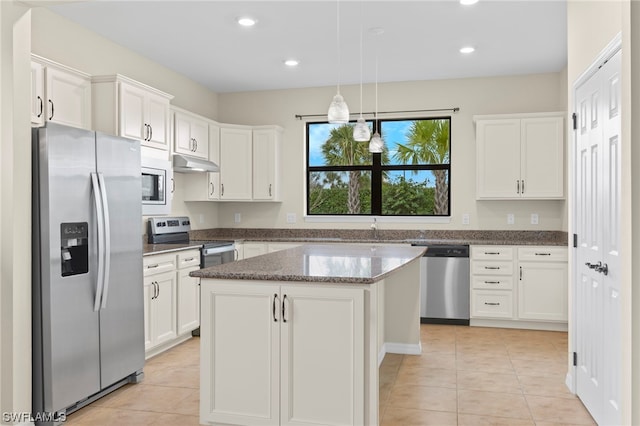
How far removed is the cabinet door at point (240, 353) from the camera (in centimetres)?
271

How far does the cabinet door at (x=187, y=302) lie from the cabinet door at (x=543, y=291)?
10.5 ft

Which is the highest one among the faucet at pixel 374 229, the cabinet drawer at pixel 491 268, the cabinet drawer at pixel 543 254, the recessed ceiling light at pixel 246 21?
the recessed ceiling light at pixel 246 21

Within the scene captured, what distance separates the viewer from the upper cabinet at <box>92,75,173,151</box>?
4.01 meters

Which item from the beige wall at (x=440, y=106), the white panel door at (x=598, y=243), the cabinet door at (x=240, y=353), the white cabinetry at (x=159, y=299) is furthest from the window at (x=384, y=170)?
the cabinet door at (x=240, y=353)

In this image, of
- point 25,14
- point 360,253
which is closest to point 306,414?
point 360,253

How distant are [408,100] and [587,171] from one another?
10.4 ft

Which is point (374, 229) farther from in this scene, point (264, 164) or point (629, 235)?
point (629, 235)

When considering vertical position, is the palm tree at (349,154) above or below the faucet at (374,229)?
above

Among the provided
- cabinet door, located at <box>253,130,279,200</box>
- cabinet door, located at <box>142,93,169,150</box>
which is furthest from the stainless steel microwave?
cabinet door, located at <box>253,130,279,200</box>

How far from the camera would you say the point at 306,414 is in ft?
8.71

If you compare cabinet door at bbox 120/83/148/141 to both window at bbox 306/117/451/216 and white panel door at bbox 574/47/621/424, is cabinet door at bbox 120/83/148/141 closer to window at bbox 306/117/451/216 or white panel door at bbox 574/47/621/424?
window at bbox 306/117/451/216

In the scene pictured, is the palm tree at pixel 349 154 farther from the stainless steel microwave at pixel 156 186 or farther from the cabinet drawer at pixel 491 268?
the stainless steel microwave at pixel 156 186

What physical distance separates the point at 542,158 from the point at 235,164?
11.1ft

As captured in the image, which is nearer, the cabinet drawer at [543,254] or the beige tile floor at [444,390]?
the beige tile floor at [444,390]
